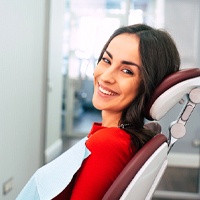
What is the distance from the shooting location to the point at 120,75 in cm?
93

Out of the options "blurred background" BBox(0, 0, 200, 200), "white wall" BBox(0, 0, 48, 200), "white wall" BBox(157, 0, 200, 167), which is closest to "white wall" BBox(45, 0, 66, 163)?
"blurred background" BBox(0, 0, 200, 200)

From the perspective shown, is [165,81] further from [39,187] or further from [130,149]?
[39,187]

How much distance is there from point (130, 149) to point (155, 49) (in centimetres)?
29

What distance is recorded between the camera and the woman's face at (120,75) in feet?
3.00

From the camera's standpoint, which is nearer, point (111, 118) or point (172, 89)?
point (172, 89)

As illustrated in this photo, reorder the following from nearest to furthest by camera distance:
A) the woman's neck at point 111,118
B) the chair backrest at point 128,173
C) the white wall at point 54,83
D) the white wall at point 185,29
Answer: the chair backrest at point 128,173 → the woman's neck at point 111,118 → the white wall at point 185,29 → the white wall at point 54,83

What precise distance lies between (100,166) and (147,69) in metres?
0.30

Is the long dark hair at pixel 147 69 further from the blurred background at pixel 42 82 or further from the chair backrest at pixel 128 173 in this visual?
the blurred background at pixel 42 82

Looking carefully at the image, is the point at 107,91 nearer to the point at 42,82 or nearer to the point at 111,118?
the point at 111,118

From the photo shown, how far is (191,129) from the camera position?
287 centimetres

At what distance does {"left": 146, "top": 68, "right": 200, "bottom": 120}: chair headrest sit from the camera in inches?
34.5

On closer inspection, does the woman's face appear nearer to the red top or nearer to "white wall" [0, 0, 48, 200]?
the red top

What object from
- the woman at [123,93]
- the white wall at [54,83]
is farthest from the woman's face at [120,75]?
the white wall at [54,83]

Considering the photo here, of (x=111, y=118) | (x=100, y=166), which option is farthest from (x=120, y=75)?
(x=100, y=166)
